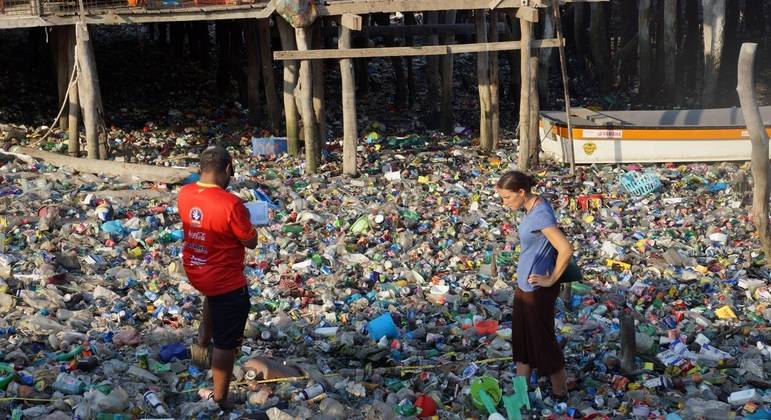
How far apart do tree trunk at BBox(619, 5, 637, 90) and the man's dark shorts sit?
16.8 m

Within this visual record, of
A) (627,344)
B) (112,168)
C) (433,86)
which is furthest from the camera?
(433,86)

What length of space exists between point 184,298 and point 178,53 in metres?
15.3

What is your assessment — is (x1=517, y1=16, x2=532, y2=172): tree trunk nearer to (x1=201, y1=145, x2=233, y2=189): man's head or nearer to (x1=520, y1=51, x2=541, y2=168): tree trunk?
(x1=520, y1=51, x2=541, y2=168): tree trunk

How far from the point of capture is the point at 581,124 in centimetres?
1470

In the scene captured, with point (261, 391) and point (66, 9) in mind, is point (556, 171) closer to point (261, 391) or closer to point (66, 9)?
point (66, 9)

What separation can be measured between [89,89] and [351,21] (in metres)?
3.64

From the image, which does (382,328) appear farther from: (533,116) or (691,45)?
(691,45)

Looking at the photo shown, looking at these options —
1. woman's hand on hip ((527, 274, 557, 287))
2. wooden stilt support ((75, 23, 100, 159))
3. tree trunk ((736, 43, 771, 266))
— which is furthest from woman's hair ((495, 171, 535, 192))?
wooden stilt support ((75, 23, 100, 159))

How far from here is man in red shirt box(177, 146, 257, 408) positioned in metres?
5.57

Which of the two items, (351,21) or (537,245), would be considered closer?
(537,245)

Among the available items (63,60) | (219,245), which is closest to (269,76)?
(63,60)

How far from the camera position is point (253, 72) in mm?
17125

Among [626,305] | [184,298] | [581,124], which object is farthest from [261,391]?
[581,124]

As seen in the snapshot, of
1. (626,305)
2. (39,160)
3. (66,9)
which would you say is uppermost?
(66,9)
